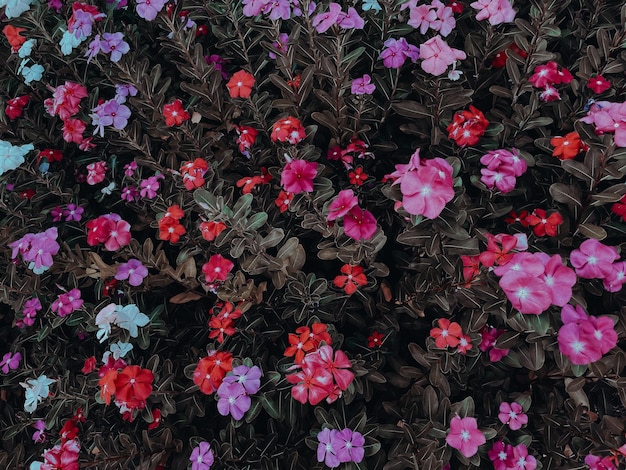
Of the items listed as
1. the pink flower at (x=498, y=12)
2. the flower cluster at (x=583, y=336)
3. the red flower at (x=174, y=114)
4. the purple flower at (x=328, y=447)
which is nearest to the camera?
the flower cluster at (x=583, y=336)

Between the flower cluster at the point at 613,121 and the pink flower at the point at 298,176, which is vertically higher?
the flower cluster at the point at 613,121

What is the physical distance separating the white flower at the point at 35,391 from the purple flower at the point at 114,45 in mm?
1203

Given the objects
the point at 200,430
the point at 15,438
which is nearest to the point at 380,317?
the point at 200,430

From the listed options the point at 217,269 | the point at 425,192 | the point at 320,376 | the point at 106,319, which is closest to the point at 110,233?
the point at 106,319

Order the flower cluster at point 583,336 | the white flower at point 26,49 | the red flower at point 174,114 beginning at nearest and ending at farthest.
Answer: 1. the flower cluster at point 583,336
2. the red flower at point 174,114
3. the white flower at point 26,49

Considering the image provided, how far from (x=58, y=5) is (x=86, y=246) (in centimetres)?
105

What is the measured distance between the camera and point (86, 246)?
2070 mm

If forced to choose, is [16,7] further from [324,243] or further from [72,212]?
[324,243]

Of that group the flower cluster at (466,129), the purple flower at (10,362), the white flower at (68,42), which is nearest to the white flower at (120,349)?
the purple flower at (10,362)

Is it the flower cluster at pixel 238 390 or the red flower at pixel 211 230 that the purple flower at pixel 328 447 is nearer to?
the flower cluster at pixel 238 390

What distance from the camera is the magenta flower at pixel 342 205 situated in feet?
4.52

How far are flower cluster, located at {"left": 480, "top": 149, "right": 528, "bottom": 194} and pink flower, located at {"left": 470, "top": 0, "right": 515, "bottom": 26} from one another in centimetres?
43

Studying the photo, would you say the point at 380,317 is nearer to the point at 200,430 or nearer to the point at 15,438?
the point at 200,430

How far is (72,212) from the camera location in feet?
6.72
